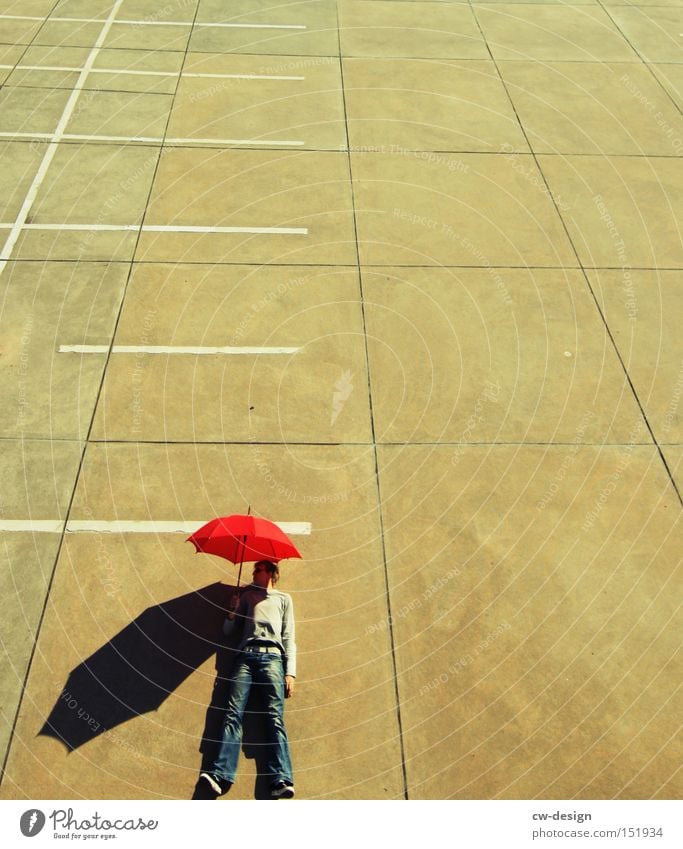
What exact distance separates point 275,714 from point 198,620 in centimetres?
121

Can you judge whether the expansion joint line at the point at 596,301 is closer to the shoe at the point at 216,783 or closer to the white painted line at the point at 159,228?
the white painted line at the point at 159,228

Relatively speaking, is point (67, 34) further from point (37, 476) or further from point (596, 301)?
point (596, 301)

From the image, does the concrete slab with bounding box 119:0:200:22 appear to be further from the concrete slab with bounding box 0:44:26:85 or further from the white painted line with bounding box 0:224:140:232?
the white painted line with bounding box 0:224:140:232

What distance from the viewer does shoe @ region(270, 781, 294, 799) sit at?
6816mm

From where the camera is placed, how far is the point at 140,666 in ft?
24.9

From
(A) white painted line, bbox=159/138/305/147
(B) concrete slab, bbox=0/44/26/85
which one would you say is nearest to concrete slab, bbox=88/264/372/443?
(A) white painted line, bbox=159/138/305/147

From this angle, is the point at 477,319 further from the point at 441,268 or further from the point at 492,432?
the point at 492,432

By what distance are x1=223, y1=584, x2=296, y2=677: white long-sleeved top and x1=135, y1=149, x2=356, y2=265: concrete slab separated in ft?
17.7

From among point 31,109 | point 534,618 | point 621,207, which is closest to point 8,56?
point 31,109

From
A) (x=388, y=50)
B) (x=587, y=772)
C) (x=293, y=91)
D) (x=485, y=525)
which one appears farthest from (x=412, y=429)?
(x=388, y=50)

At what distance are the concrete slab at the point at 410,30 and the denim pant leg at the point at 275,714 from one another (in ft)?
41.6

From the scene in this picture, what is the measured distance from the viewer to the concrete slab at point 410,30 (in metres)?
16.7

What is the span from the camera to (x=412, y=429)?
9.72 metres

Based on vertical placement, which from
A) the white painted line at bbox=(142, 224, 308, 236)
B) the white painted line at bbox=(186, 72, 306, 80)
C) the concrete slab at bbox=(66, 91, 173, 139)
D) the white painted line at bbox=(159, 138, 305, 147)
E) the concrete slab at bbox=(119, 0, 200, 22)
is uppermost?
the concrete slab at bbox=(119, 0, 200, 22)
